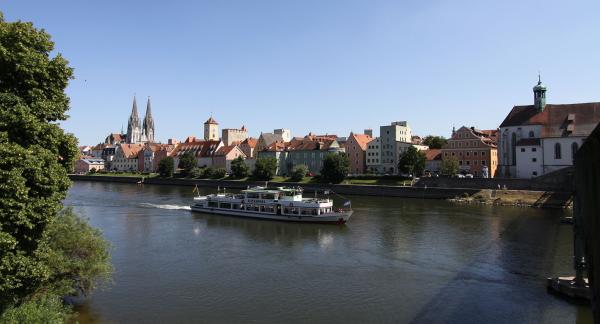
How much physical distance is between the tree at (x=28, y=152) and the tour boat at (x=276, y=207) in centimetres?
3614

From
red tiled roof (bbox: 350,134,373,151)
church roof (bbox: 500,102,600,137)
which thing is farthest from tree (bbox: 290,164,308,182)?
church roof (bbox: 500,102,600,137)

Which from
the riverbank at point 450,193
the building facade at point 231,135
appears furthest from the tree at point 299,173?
the building facade at point 231,135

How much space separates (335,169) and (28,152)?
80.4m

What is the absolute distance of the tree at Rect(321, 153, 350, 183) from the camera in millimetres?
93438

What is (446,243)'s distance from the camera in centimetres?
3912

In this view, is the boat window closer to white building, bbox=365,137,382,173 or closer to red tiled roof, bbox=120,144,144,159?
white building, bbox=365,137,382,173

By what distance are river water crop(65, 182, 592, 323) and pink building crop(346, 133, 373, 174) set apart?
187 ft

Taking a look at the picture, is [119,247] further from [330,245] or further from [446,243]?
[446,243]

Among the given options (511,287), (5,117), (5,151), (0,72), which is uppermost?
(0,72)

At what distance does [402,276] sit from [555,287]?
8.19 meters

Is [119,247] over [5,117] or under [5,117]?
under

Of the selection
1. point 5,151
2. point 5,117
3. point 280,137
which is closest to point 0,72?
point 5,117

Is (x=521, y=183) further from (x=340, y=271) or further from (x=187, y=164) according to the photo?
(x=187, y=164)

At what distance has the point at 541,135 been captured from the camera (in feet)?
256
